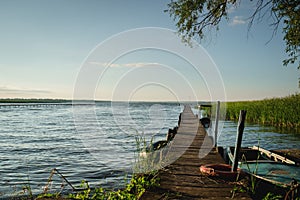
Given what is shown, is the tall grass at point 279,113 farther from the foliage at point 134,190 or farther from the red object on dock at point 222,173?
the foliage at point 134,190

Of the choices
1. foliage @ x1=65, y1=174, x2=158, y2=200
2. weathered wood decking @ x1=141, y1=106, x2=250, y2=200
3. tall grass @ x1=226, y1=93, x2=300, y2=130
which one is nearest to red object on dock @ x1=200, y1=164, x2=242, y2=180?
weathered wood decking @ x1=141, y1=106, x2=250, y2=200

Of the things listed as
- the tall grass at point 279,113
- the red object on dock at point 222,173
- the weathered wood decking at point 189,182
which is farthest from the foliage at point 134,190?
the tall grass at point 279,113

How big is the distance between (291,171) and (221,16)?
1031cm

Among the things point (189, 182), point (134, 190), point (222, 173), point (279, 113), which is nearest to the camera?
point (134, 190)

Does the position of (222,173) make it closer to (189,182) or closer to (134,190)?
(189,182)

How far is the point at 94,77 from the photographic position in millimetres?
9141

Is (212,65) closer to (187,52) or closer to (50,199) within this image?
(187,52)

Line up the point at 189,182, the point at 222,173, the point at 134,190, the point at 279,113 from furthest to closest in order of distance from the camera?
the point at 279,113 < the point at 222,173 < the point at 189,182 < the point at 134,190

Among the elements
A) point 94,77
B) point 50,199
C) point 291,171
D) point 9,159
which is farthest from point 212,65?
point 9,159

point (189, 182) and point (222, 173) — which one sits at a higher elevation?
point (222, 173)

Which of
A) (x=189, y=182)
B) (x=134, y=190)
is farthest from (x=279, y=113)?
(x=134, y=190)

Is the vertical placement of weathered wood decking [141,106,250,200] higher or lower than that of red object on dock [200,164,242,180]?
lower

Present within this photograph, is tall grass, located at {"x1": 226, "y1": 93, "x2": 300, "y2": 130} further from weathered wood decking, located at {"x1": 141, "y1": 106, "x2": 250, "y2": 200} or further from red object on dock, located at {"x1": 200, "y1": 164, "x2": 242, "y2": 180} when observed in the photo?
red object on dock, located at {"x1": 200, "y1": 164, "x2": 242, "y2": 180}

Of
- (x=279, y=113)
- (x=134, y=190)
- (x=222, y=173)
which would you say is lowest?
(x=134, y=190)
